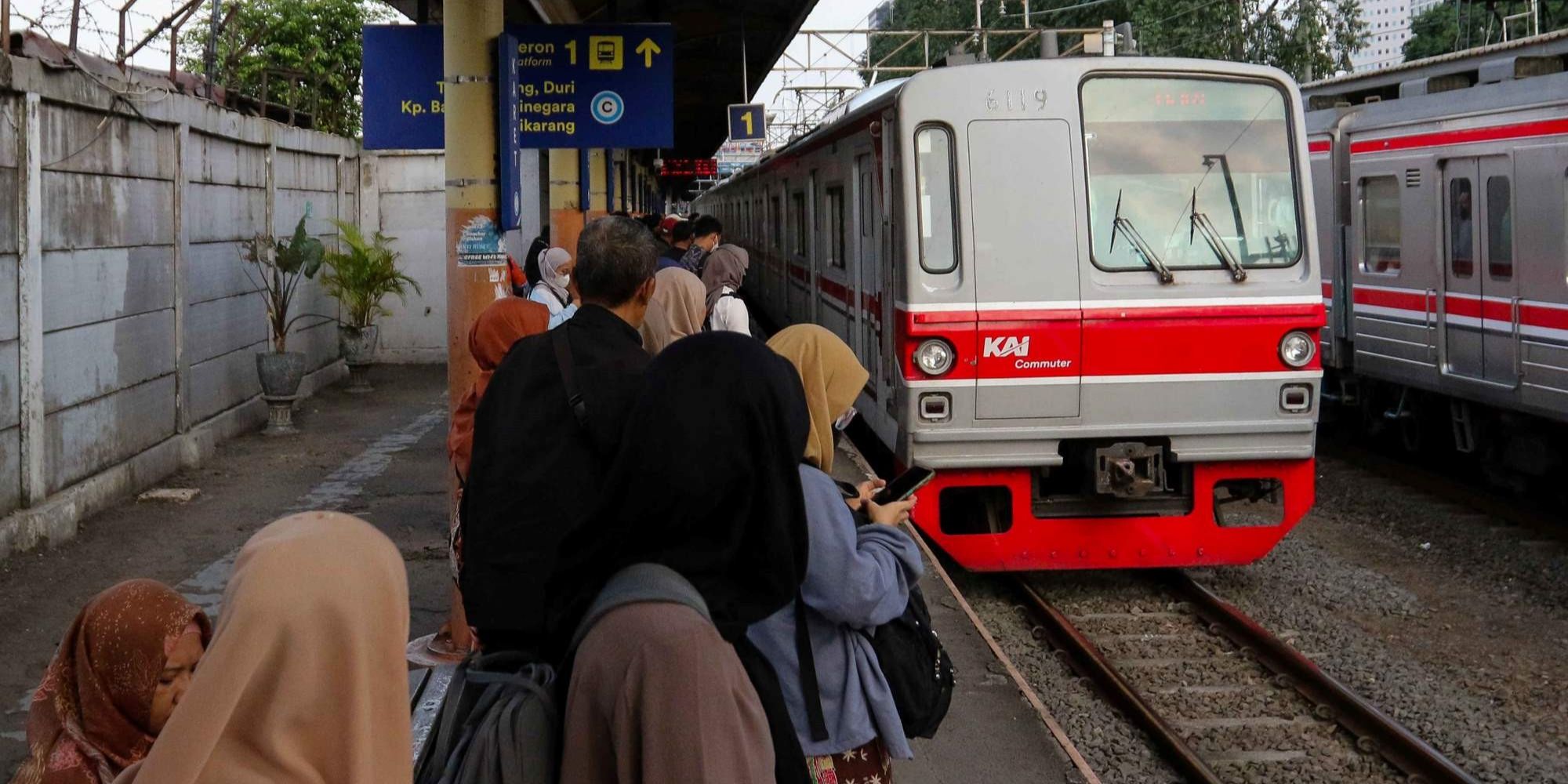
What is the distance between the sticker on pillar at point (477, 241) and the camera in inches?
244

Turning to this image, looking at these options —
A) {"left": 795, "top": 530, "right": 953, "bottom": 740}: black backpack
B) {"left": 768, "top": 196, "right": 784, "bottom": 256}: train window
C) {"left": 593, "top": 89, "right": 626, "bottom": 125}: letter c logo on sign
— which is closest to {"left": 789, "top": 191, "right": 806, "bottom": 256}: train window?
{"left": 768, "top": 196, "right": 784, "bottom": 256}: train window

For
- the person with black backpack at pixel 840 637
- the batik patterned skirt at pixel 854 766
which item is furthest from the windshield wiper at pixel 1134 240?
the batik patterned skirt at pixel 854 766

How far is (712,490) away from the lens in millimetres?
2459

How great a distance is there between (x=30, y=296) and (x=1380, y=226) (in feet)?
32.6

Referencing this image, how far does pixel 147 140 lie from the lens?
10.3 meters

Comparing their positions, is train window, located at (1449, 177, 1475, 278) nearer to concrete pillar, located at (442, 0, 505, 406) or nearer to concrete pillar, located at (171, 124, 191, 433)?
concrete pillar, located at (442, 0, 505, 406)

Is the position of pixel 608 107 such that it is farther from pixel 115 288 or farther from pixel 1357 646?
pixel 1357 646

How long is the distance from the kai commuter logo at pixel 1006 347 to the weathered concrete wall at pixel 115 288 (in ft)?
16.1

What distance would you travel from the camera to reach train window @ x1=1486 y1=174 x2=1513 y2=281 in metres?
10.6

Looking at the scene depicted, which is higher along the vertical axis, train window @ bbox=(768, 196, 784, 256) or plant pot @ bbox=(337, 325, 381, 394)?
train window @ bbox=(768, 196, 784, 256)

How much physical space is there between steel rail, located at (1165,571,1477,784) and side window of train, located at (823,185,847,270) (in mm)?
3381

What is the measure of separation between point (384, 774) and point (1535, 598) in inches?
318

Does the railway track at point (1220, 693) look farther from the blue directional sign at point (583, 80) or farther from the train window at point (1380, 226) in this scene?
the train window at point (1380, 226)

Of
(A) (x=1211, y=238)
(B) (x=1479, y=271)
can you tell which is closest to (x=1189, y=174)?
(A) (x=1211, y=238)
